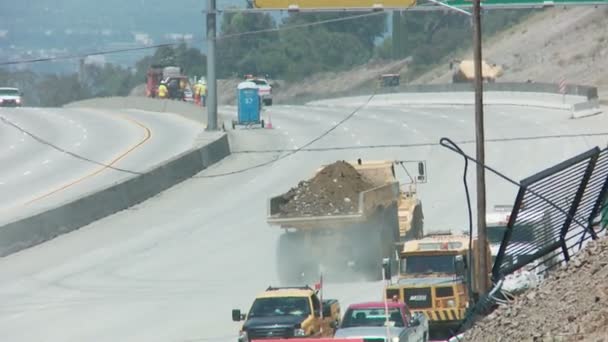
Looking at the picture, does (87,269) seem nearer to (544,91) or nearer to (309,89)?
(544,91)

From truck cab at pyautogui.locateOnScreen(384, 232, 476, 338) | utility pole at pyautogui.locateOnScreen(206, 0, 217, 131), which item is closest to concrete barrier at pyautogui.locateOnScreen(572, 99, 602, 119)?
utility pole at pyautogui.locateOnScreen(206, 0, 217, 131)

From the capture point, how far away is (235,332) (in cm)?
2580

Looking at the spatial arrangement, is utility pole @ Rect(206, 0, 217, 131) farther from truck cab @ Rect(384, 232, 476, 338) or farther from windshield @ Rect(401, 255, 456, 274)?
windshield @ Rect(401, 255, 456, 274)

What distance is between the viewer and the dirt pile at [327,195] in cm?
→ 3052

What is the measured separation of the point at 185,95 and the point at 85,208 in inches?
2251

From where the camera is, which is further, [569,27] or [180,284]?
[569,27]

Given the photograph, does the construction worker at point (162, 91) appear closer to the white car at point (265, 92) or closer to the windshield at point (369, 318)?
the white car at point (265, 92)

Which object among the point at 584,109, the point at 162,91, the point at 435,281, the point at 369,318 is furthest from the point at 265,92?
the point at 369,318

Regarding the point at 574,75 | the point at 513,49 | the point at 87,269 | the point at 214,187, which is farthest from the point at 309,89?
the point at 87,269

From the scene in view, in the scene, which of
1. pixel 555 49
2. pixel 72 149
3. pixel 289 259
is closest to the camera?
pixel 289 259

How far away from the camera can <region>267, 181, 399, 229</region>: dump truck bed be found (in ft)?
98.8

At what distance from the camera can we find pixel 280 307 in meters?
22.7

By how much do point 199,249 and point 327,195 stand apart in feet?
22.3

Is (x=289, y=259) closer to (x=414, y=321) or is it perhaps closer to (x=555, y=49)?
(x=414, y=321)
